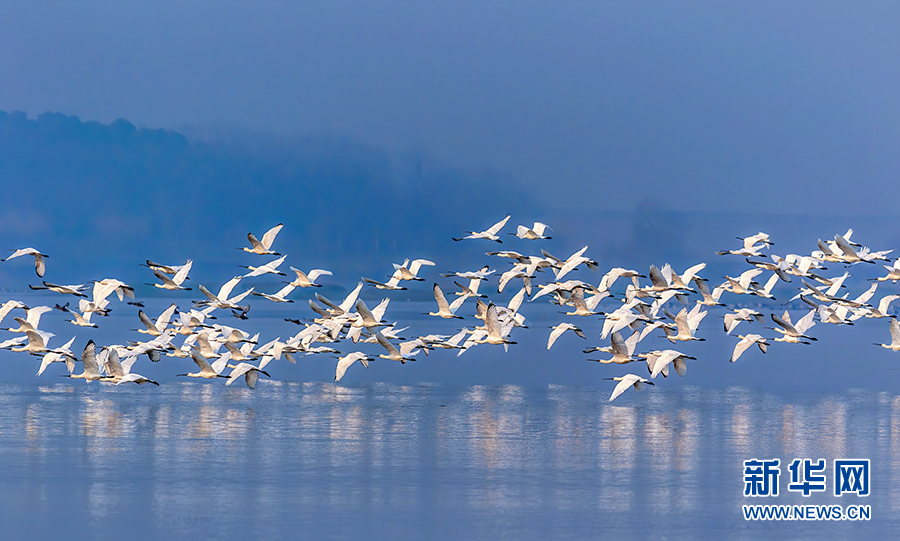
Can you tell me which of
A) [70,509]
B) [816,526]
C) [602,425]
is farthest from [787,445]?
[70,509]

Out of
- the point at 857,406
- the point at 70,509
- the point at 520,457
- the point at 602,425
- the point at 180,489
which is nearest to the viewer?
the point at 70,509

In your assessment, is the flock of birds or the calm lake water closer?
the calm lake water

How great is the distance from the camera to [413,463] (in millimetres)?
26328

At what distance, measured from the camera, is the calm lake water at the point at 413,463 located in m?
20.9

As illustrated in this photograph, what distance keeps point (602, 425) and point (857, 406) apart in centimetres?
1087

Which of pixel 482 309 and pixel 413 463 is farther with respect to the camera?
pixel 482 309

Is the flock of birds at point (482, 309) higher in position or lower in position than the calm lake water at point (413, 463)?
higher

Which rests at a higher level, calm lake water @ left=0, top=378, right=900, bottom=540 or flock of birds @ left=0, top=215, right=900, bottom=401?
flock of birds @ left=0, top=215, right=900, bottom=401

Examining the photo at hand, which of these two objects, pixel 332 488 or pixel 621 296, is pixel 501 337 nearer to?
pixel 621 296

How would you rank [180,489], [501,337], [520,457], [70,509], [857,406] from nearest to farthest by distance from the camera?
[70,509]
[180,489]
[520,457]
[501,337]
[857,406]

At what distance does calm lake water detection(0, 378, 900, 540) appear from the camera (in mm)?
20938

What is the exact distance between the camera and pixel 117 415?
3359 centimetres

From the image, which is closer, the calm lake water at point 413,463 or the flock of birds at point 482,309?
the calm lake water at point 413,463

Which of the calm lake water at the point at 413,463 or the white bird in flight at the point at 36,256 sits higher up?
the white bird in flight at the point at 36,256
